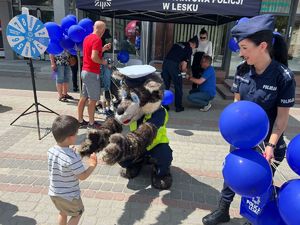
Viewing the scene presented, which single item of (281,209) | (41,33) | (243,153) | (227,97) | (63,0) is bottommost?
(227,97)

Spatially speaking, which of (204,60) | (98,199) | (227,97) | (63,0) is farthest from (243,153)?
(63,0)

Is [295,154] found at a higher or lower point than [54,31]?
lower

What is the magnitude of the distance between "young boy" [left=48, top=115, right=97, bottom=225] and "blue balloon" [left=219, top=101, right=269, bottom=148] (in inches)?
45.6

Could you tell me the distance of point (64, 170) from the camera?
233cm

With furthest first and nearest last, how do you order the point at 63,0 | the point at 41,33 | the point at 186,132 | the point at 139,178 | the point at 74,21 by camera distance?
the point at 63,0, the point at 74,21, the point at 186,132, the point at 41,33, the point at 139,178

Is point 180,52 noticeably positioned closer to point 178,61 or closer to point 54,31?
point 178,61

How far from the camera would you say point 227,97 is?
834 centimetres

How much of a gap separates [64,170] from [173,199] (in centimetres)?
159

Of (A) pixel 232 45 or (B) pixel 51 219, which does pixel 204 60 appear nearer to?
(A) pixel 232 45

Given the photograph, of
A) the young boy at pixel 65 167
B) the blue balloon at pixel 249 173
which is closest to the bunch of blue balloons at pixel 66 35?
the young boy at pixel 65 167

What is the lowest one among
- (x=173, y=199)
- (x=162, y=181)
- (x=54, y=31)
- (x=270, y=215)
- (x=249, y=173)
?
(x=173, y=199)

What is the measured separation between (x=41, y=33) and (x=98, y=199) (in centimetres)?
285

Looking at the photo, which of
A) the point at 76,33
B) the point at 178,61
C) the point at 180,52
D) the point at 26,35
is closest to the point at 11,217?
the point at 26,35

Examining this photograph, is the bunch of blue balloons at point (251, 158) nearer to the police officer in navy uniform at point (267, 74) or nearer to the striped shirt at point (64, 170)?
the police officer in navy uniform at point (267, 74)
